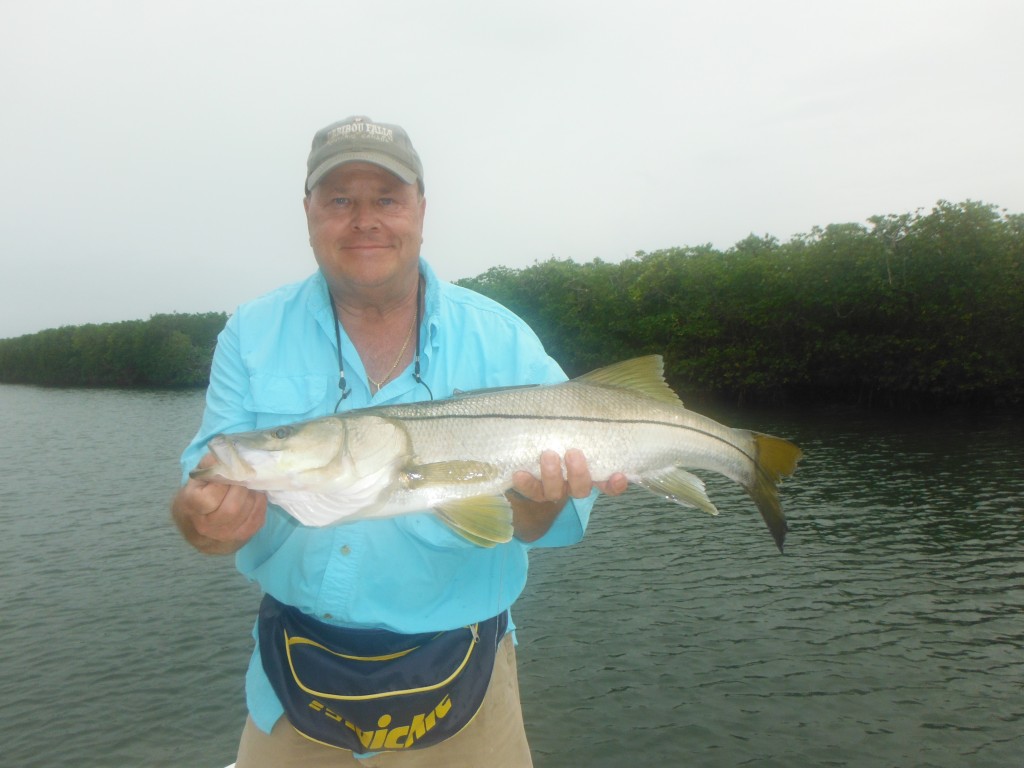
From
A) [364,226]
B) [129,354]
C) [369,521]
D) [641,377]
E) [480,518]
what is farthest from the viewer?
[129,354]

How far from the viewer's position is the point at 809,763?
955 centimetres

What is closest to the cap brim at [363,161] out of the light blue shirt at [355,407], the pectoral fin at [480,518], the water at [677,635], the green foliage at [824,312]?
the light blue shirt at [355,407]

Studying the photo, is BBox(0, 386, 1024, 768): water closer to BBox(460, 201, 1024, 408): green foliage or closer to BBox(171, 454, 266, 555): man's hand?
BBox(171, 454, 266, 555): man's hand

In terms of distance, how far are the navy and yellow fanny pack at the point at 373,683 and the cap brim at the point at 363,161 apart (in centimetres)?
206

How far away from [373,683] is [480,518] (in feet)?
2.80

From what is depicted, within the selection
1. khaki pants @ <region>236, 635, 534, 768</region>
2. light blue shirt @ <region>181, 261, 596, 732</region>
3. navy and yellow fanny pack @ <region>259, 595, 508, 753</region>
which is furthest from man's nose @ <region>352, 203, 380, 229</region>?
khaki pants @ <region>236, 635, 534, 768</region>

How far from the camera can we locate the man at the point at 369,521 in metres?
3.21

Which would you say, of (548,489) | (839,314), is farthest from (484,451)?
(839,314)

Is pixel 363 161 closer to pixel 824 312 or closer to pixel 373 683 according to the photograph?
pixel 373 683

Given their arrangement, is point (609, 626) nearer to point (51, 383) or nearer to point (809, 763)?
point (809, 763)

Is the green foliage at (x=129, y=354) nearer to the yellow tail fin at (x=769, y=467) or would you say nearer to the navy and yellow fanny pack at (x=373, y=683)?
the navy and yellow fanny pack at (x=373, y=683)

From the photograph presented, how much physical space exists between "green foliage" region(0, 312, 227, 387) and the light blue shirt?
112795 millimetres

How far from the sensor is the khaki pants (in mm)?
3379

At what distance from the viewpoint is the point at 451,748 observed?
11.2ft
